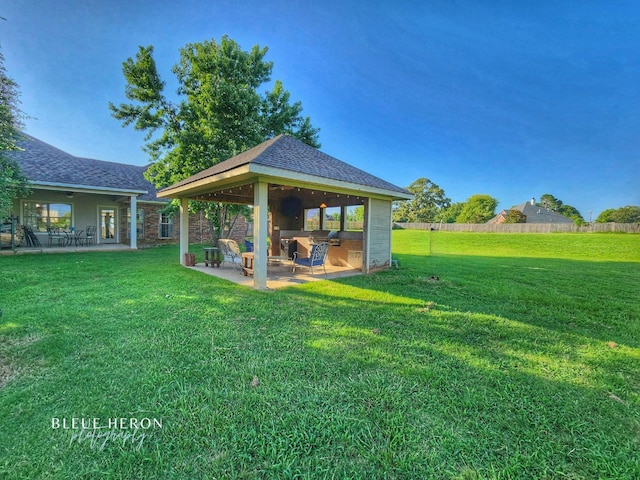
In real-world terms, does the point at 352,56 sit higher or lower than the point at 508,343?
higher

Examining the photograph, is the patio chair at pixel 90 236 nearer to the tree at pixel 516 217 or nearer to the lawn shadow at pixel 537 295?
the lawn shadow at pixel 537 295

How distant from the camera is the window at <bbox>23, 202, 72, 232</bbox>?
13680 millimetres

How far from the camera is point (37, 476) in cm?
164

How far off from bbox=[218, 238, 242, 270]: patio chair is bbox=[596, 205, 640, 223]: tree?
68.3m

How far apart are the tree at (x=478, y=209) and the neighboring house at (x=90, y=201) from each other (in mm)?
55228

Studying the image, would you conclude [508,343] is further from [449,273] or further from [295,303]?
[449,273]

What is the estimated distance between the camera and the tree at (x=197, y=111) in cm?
1191

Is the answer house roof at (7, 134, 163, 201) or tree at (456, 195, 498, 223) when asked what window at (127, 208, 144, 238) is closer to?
house roof at (7, 134, 163, 201)

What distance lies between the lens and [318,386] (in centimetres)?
262

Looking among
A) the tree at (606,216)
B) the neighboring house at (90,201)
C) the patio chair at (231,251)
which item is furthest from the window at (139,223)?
the tree at (606,216)

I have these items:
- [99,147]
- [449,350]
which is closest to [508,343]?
[449,350]

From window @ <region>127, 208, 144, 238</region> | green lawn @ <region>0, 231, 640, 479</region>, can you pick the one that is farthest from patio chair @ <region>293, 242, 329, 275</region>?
window @ <region>127, 208, 144, 238</region>

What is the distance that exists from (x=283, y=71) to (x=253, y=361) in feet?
50.2

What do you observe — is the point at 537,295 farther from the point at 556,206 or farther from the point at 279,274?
the point at 556,206
